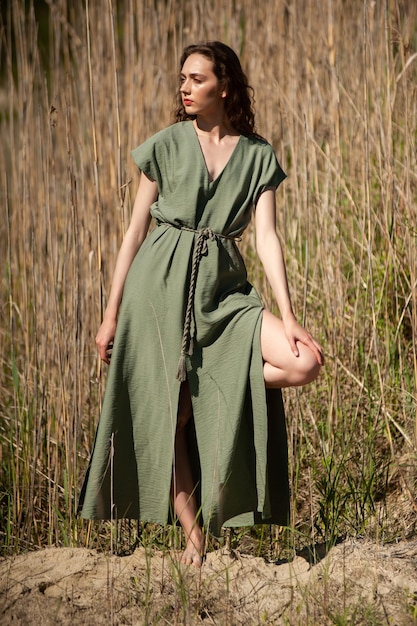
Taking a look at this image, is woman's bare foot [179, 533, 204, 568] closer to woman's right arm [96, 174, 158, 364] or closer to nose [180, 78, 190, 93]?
woman's right arm [96, 174, 158, 364]

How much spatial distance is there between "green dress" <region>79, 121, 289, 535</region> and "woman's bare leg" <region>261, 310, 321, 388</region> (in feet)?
0.08

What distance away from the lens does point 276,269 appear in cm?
193

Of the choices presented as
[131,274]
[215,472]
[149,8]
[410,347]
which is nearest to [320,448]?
[410,347]

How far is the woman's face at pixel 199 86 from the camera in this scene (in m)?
1.97

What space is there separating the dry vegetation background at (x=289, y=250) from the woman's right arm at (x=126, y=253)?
0.66ft

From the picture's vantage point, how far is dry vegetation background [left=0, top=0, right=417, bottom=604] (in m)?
2.37

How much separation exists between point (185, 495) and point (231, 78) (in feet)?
3.38

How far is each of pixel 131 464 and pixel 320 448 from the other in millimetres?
895

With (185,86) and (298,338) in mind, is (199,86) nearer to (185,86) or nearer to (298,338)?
(185,86)

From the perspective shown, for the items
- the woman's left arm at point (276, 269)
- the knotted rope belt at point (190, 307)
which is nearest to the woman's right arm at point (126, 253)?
the knotted rope belt at point (190, 307)

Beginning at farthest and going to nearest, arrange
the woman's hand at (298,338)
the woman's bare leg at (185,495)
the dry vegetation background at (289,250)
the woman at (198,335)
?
the dry vegetation background at (289,250) < the woman's bare leg at (185,495) < the woman at (198,335) < the woman's hand at (298,338)

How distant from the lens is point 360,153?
3062 mm

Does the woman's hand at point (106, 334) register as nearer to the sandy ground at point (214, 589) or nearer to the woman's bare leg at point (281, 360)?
the woman's bare leg at point (281, 360)

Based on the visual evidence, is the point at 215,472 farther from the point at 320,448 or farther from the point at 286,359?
the point at 320,448
